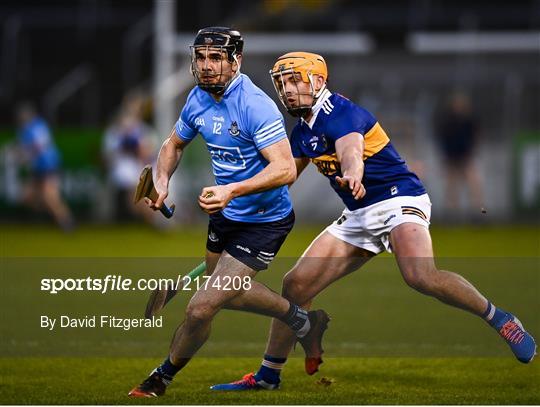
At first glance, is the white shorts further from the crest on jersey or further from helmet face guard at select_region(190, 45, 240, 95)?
helmet face guard at select_region(190, 45, 240, 95)

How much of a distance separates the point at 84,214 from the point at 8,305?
36.8 ft

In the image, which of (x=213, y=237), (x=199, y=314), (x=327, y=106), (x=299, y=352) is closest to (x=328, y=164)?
(x=327, y=106)

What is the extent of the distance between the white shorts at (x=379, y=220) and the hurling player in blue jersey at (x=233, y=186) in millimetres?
432

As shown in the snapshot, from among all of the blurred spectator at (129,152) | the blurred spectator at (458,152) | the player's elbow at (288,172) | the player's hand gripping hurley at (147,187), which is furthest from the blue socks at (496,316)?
the blurred spectator at (458,152)

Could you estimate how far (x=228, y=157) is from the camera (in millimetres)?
7703

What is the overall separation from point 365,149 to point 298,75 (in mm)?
680

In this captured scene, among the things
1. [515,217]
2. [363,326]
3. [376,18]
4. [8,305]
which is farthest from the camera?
[376,18]

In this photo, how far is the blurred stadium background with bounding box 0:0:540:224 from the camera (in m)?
22.1

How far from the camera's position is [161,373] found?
7.61 m

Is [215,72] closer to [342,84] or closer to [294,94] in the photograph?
[294,94]

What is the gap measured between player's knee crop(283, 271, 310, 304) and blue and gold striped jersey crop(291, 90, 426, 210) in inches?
23.3

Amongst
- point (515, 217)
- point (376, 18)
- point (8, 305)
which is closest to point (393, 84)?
point (515, 217)

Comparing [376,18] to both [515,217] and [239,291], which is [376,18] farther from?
[239,291]

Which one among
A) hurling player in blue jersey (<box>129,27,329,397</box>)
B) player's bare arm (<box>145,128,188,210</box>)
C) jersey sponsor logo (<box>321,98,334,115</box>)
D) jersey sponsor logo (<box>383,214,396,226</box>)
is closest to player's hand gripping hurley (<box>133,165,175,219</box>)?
hurling player in blue jersey (<box>129,27,329,397</box>)
